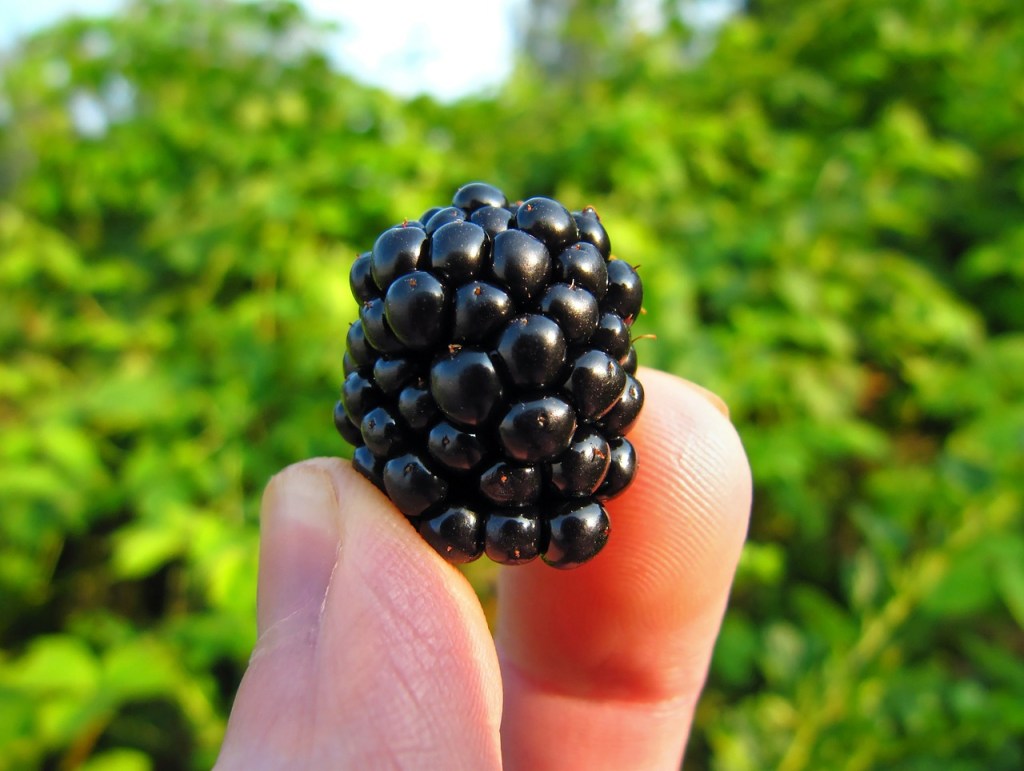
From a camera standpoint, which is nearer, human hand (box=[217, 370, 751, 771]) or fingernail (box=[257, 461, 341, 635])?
human hand (box=[217, 370, 751, 771])

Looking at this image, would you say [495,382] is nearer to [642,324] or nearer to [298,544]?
[298,544]

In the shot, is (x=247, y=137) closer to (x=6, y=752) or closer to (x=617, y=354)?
(x=6, y=752)

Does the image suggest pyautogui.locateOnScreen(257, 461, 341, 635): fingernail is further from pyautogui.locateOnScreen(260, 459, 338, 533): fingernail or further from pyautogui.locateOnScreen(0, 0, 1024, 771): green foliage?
pyautogui.locateOnScreen(0, 0, 1024, 771): green foliage

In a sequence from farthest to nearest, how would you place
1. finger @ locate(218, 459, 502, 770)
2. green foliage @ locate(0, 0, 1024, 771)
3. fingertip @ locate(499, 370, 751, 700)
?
green foliage @ locate(0, 0, 1024, 771), fingertip @ locate(499, 370, 751, 700), finger @ locate(218, 459, 502, 770)

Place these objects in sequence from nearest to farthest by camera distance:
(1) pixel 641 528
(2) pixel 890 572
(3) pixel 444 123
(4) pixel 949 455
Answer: (1) pixel 641 528 < (2) pixel 890 572 < (4) pixel 949 455 < (3) pixel 444 123

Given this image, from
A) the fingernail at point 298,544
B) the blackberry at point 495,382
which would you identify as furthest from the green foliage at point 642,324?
the blackberry at point 495,382

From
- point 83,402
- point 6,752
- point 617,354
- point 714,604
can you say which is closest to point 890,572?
point 714,604

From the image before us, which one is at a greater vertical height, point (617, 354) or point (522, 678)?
point (617, 354)

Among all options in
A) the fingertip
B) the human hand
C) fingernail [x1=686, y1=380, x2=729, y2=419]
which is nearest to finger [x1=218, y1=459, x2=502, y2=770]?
the human hand
